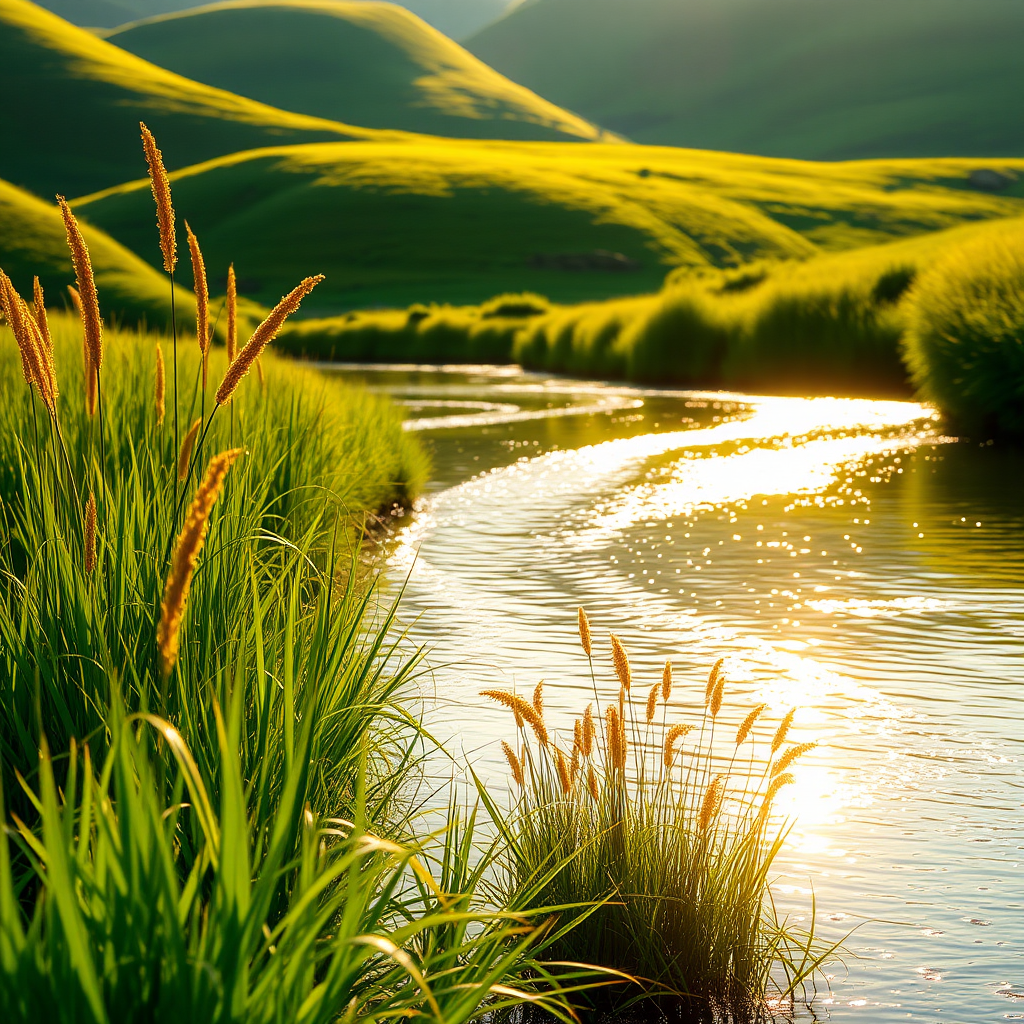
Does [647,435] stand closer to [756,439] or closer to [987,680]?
[756,439]

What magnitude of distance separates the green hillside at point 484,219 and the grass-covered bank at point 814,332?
32232 mm

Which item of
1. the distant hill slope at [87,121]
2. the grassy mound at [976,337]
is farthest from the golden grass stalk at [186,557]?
the distant hill slope at [87,121]

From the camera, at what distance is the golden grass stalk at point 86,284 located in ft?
8.75

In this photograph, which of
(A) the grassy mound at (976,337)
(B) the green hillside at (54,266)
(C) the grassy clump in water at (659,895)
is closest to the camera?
(C) the grassy clump in water at (659,895)

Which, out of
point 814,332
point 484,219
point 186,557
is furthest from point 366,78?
point 186,557

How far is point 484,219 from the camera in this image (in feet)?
282

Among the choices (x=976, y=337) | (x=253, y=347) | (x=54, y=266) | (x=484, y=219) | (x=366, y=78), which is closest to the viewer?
(x=253, y=347)

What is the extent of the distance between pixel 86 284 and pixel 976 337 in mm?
14906

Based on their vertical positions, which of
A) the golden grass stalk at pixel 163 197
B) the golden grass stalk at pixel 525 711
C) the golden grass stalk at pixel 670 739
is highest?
the golden grass stalk at pixel 163 197

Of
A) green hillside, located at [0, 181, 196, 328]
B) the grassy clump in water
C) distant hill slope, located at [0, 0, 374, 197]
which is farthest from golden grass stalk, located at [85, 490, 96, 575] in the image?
distant hill slope, located at [0, 0, 374, 197]

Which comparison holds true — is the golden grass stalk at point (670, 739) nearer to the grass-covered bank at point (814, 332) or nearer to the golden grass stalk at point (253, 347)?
the golden grass stalk at point (253, 347)

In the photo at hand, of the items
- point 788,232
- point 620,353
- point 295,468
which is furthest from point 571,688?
point 788,232

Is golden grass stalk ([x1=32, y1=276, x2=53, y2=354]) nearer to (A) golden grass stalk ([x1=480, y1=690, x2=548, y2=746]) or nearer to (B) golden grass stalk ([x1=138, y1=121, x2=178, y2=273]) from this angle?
(B) golden grass stalk ([x1=138, y1=121, x2=178, y2=273])

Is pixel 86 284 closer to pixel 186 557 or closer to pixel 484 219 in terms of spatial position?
pixel 186 557
